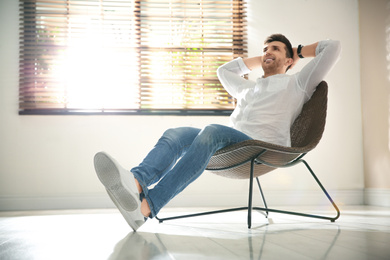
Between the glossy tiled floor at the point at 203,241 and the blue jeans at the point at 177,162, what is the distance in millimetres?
181

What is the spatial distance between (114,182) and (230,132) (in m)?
0.62

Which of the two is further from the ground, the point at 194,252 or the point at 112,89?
the point at 112,89

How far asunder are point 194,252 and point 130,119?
236cm

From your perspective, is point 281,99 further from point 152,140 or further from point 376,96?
point 376,96

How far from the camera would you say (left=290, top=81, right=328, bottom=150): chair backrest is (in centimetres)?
199

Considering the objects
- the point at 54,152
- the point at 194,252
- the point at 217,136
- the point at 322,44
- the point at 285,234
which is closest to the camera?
the point at 194,252

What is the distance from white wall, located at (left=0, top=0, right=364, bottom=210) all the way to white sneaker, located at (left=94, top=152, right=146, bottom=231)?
1.85 metres

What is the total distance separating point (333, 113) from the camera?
352 cm

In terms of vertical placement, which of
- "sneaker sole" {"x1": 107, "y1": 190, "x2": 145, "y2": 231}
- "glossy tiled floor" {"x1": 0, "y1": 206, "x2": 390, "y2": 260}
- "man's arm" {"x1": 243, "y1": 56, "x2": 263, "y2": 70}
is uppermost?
"man's arm" {"x1": 243, "y1": 56, "x2": 263, "y2": 70}

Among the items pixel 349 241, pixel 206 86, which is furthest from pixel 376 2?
pixel 349 241

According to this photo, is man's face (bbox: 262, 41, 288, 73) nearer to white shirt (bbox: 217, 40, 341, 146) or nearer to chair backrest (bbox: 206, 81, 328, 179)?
white shirt (bbox: 217, 40, 341, 146)

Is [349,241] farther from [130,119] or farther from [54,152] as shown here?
[54,152]

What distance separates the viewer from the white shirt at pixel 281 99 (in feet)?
6.48

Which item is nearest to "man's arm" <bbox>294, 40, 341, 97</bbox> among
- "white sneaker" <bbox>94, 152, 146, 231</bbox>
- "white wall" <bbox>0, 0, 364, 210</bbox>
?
"white sneaker" <bbox>94, 152, 146, 231</bbox>
